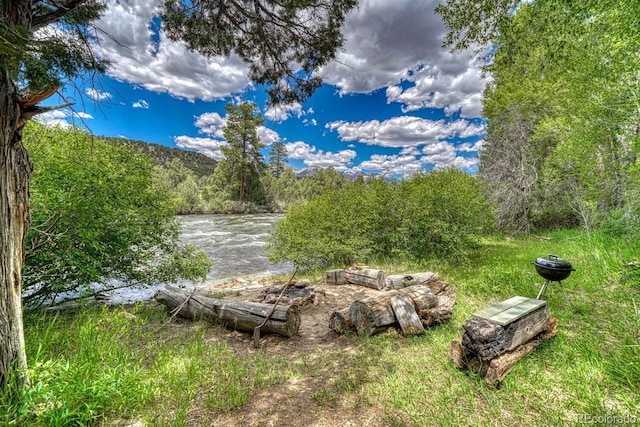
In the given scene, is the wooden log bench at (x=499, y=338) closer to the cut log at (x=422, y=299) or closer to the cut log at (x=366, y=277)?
the cut log at (x=422, y=299)

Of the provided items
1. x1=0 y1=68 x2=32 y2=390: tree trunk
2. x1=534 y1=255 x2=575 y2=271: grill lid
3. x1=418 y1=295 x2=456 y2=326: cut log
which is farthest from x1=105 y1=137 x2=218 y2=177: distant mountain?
x1=534 y1=255 x2=575 y2=271: grill lid

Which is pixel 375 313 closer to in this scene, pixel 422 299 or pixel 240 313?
pixel 422 299

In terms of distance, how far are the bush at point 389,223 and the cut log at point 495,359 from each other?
5.34 meters

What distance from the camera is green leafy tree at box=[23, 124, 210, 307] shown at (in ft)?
12.7

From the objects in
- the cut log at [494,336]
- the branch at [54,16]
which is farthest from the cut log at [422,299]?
the branch at [54,16]

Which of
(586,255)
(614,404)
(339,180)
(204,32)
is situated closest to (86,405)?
(614,404)

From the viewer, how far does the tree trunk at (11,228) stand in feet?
5.83

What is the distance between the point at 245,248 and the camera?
46.3 ft

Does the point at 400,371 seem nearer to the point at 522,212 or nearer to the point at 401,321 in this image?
the point at 401,321

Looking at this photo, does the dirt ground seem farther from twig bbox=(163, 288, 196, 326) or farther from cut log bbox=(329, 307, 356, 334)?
twig bbox=(163, 288, 196, 326)

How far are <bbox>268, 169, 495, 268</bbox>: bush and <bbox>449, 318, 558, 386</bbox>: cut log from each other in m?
5.34

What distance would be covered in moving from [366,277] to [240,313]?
11.3 feet

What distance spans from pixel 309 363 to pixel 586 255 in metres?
6.88

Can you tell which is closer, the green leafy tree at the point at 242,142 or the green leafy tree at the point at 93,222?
the green leafy tree at the point at 93,222
